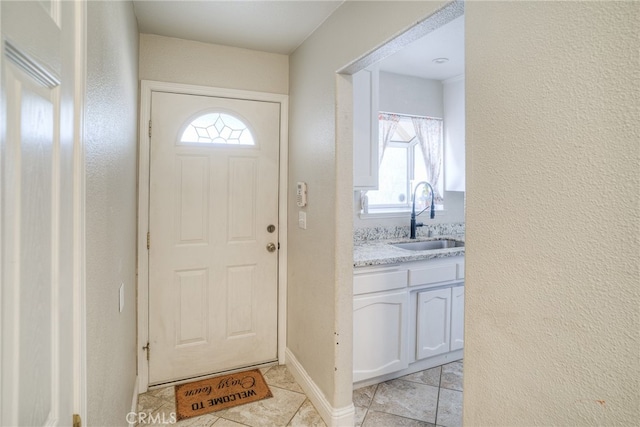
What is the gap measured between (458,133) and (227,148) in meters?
2.15

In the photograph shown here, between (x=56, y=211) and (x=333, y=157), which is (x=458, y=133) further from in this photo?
(x=56, y=211)

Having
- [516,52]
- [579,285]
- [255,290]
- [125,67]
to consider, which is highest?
[125,67]

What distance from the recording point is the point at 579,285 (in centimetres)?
84

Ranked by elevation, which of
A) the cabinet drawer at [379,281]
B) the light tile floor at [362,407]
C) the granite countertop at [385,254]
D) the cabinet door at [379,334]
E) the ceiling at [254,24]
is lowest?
the light tile floor at [362,407]

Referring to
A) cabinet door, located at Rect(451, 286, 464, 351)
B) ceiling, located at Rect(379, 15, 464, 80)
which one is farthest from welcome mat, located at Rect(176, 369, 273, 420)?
ceiling, located at Rect(379, 15, 464, 80)

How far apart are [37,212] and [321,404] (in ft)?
6.59

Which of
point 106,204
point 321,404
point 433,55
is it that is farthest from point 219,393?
point 433,55

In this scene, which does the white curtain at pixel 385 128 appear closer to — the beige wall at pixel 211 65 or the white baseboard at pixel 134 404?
the beige wall at pixel 211 65

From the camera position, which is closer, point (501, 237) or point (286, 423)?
point (501, 237)

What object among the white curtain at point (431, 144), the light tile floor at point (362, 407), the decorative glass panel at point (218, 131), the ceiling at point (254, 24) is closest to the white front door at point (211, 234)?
the decorative glass panel at point (218, 131)

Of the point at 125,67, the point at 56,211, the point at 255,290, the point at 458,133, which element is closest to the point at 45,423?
the point at 56,211

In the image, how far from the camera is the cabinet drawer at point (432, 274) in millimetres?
2486

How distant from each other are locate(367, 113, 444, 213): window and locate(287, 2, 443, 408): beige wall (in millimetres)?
1113

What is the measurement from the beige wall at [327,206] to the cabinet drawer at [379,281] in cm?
27
